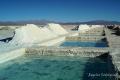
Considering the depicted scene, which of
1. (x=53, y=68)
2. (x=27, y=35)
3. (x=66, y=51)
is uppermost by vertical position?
(x=27, y=35)

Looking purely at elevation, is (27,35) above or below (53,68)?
above

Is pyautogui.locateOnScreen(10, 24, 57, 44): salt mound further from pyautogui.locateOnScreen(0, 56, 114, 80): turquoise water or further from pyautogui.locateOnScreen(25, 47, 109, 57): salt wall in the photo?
pyautogui.locateOnScreen(0, 56, 114, 80): turquoise water

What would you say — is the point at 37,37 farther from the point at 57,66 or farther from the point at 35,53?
the point at 57,66

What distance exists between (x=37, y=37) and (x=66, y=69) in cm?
740

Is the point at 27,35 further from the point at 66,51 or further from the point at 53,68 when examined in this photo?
the point at 53,68

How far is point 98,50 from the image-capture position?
9.45 m

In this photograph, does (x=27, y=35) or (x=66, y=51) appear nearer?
(x=66, y=51)

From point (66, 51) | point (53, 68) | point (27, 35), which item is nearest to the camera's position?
point (53, 68)

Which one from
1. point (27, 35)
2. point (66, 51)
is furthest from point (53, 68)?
point (27, 35)

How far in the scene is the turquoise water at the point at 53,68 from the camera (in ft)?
21.7

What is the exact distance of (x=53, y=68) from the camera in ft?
25.5

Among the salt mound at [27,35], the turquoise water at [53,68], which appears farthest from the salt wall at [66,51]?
the salt mound at [27,35]

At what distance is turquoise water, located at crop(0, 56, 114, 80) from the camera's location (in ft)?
21.7

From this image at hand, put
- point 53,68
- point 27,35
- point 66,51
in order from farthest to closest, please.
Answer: point 27,35 < point 66,51 < point 53,68
